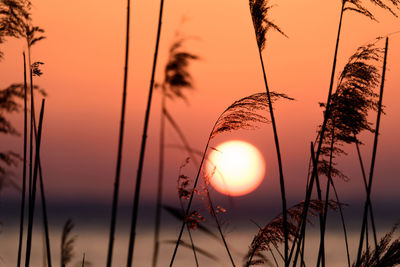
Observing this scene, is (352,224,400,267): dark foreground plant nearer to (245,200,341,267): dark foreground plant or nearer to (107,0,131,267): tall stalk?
(245,200,341,267): dark foreground plant

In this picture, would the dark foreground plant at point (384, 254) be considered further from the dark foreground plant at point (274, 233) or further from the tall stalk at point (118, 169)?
the tall stalk at point (118, 169)

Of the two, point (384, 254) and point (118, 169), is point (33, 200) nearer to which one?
point (118, 169)

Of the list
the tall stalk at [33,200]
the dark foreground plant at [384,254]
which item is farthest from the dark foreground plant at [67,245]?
the dark foreground plant at [384,254]

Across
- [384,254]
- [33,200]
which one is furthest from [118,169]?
[384,254]

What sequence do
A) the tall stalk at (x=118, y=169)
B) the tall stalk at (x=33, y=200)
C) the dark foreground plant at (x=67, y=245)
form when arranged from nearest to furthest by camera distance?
the tall stalk at (x=118, y=169)
the tall stalk at (x=33, y=200)
the dark foreground plant at (x=67, y=245)

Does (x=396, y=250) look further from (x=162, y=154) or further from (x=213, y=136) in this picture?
(x=162, y=154)

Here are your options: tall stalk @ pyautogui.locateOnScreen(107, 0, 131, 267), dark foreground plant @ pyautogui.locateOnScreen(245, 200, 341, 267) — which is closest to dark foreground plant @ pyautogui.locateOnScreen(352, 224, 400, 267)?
dark foreground plant @ pyautogui.locateOnScreen(245, 200, 341, 267)

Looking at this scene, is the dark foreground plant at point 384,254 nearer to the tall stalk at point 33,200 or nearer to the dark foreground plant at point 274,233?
the dark foreground plant at point 274,233

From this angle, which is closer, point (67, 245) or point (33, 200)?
point (33, 200)

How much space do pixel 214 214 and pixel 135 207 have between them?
166 centimetres

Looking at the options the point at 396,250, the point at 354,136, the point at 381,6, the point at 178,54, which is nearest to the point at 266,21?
the point at 381,6

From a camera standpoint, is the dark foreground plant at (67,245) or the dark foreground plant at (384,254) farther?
the dark foreground plant at (67,245)

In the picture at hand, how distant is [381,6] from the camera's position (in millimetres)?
4430

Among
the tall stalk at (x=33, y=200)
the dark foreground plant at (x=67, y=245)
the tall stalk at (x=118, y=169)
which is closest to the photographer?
the tall stalk at (x=118, y=169)
